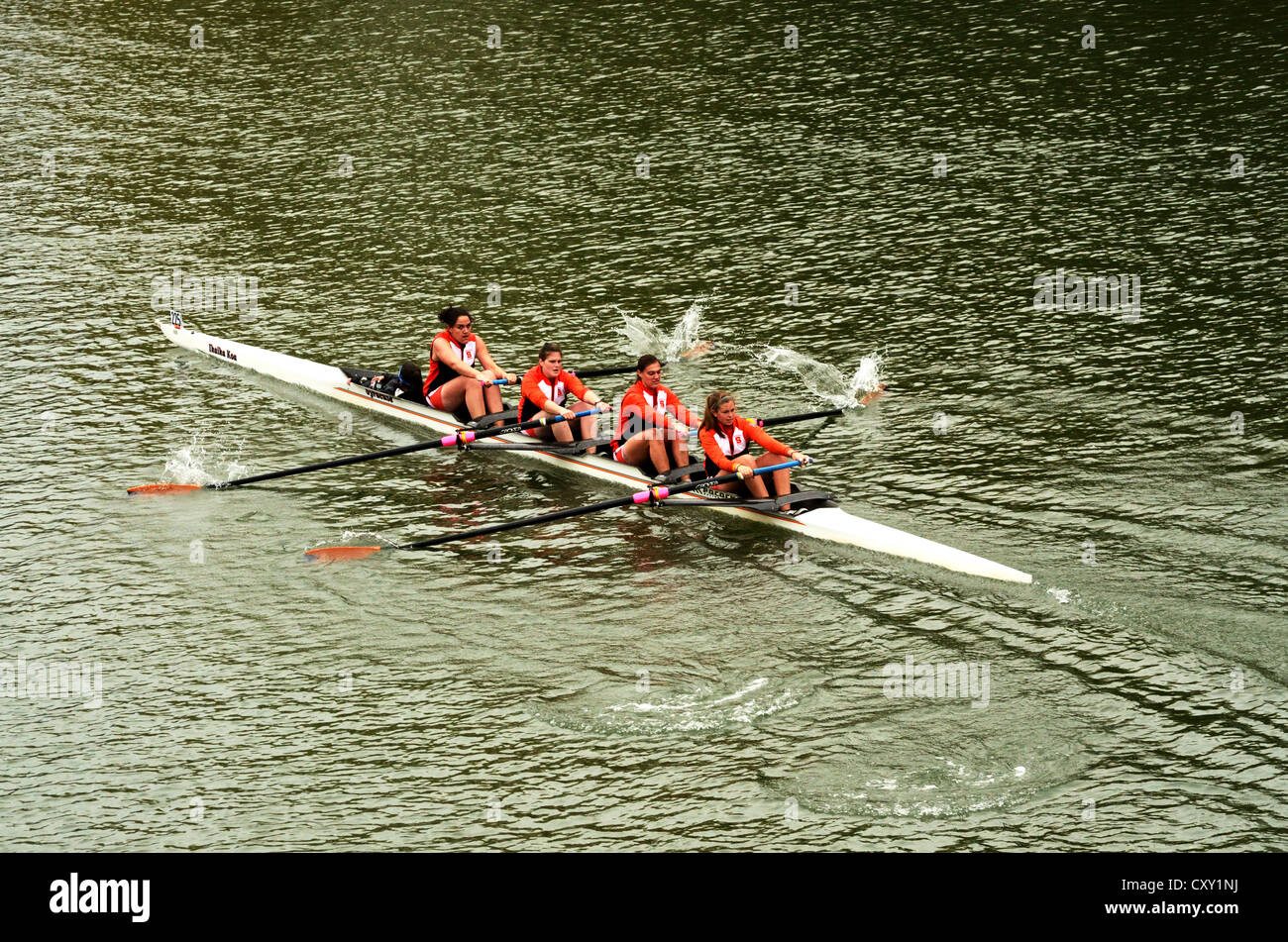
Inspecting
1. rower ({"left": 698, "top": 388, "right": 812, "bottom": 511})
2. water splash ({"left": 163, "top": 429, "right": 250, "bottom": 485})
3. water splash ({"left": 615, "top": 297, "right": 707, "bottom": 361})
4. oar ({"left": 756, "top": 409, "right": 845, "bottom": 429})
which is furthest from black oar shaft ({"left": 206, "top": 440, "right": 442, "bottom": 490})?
water splash ({"left": 615, "top": 297, "right": 707, "bottom": 361})

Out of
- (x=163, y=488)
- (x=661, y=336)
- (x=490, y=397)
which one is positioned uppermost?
(x=661, y=336)

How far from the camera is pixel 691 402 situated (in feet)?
72.7

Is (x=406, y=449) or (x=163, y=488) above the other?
(x=406, y=449)

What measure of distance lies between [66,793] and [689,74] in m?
27.4

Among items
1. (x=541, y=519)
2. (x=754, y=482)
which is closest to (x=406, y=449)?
(x=541, y=519)

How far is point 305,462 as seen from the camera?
70.6 feet

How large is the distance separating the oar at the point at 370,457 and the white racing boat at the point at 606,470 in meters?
0.27

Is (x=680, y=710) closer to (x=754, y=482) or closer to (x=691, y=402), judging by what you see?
(x=754, y=482)

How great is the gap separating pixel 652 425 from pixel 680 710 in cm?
549

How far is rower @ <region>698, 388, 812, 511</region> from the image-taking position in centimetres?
1828

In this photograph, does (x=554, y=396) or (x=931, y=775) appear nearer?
(x=931, y=775)

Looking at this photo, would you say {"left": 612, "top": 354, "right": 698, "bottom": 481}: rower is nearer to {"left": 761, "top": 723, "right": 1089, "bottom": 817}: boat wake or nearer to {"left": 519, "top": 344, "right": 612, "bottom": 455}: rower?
{"left": 519, "top": 344, "right": 612, "bottom": 455}: rower

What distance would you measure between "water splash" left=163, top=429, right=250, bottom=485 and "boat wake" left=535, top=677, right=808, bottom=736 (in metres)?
7.93
